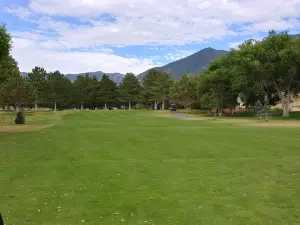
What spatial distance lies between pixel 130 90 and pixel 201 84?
51487mm

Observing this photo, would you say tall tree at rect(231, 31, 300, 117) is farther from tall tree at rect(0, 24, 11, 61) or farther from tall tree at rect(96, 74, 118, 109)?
tall tree at rect(96, 74, 118, 109)

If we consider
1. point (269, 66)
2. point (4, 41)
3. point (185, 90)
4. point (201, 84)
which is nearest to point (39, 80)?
point (185, 90)

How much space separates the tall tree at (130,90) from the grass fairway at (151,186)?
105562 mm

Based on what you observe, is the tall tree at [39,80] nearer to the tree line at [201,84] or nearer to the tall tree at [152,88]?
the tree line at [201,84]

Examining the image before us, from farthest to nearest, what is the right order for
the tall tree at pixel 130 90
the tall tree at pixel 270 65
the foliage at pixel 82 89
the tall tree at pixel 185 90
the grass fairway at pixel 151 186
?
the tall tree at pixel 130 90, the foliage at pixel 82 89, the tall tree at pixel 185 90, the tall tree at pixel 270 65, the grass fairway at pixel 151 186

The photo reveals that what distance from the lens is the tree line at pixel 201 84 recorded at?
55.5 metres

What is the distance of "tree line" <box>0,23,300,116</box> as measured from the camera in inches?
2185

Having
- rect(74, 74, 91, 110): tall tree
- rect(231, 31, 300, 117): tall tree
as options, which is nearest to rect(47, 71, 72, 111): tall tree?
rect(74, 74, 91, 110): tall tree

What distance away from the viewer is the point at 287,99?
62750 millimetres

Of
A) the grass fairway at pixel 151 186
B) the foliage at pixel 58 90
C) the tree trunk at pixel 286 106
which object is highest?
the foliage at pixel 58 90

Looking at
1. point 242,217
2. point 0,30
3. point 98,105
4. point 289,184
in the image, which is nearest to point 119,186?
point 242,217

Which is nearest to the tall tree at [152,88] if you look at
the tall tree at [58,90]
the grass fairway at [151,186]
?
the tall tree at [58,90]

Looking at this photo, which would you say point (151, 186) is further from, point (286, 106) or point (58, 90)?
point (58, 90)

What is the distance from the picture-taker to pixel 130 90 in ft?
408
